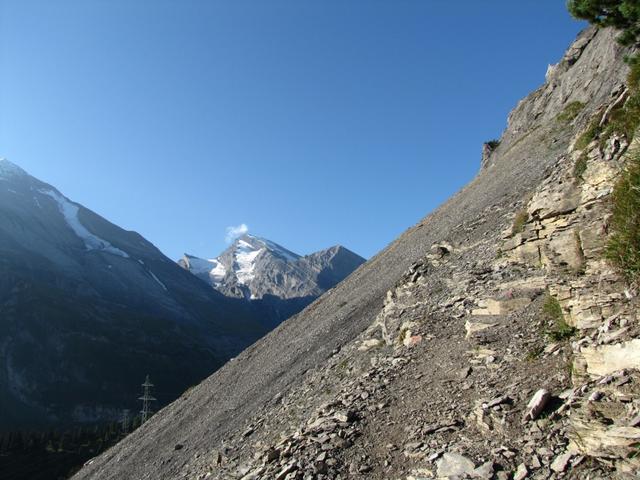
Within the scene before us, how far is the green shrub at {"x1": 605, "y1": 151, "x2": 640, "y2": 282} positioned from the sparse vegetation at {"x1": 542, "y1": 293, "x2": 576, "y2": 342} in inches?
71.7

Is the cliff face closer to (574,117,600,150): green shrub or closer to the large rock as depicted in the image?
the large rock

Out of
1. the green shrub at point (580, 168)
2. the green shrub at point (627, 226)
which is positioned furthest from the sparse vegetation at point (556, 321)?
the green shrub at point (580, 168)

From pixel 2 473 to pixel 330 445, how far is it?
266ft

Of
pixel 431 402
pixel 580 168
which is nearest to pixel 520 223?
pixel 580 168

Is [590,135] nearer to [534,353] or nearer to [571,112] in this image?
[534,353]

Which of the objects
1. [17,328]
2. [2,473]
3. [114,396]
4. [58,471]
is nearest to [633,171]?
[58,471]

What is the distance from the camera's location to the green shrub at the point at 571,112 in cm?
3938

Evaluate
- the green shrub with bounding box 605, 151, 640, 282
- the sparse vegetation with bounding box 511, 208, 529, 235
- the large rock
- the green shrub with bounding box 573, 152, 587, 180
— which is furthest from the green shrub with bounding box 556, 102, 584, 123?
the large rock

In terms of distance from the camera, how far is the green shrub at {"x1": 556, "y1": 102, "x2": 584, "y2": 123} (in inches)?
1550

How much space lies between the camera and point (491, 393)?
10.7 metres

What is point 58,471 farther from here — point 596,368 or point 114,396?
point 114,396

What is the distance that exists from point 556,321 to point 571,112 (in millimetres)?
34474

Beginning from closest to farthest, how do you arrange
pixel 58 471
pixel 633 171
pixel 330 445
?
pixel 633 171 → pixel 330 445 → pixel 58 471

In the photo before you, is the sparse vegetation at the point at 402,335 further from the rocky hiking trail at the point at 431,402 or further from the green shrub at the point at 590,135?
the green shrub at the point at 590,135
